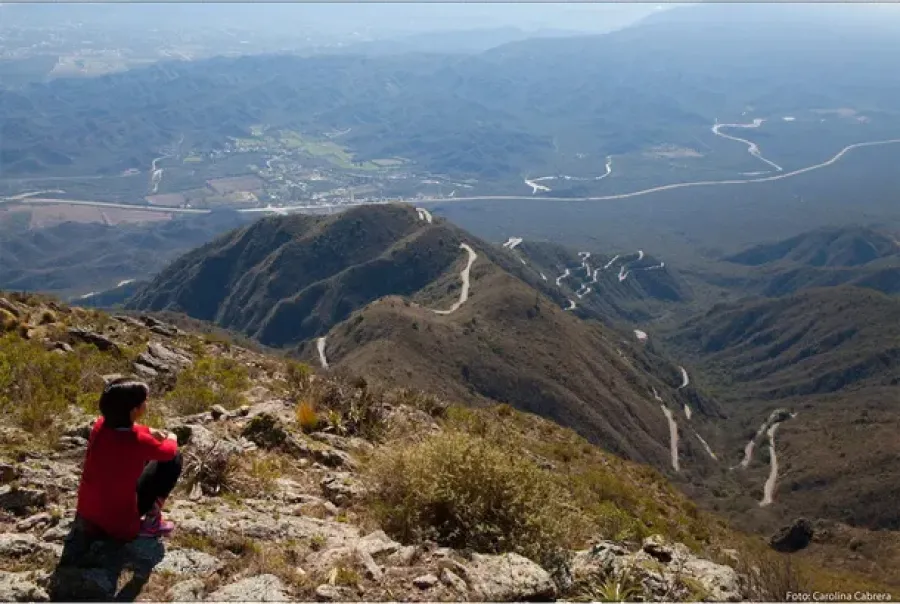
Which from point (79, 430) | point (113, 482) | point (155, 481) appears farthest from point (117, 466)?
point (79, 430)

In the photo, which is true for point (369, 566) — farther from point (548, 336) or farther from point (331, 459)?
point (548, 336)

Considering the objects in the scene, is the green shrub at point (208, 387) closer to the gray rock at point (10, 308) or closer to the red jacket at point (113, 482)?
the gray rock at point (10, 308)

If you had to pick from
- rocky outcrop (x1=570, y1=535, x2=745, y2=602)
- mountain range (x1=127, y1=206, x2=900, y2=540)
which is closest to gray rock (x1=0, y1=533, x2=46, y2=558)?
rocky outcrop (x1=570, y1=535, x2=745, y2=602)

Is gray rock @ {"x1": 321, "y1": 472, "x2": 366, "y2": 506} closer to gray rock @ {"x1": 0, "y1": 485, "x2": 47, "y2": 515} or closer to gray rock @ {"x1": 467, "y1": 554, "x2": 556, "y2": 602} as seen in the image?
gray rock @ {"x1": 467, "y1": 554, "x2": 556, "y2": 602}

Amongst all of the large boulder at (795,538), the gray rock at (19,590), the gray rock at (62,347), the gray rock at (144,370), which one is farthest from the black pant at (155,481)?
the large boulder at (795,538)

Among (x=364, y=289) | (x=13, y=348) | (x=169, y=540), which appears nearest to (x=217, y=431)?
(x=169, y=540)
